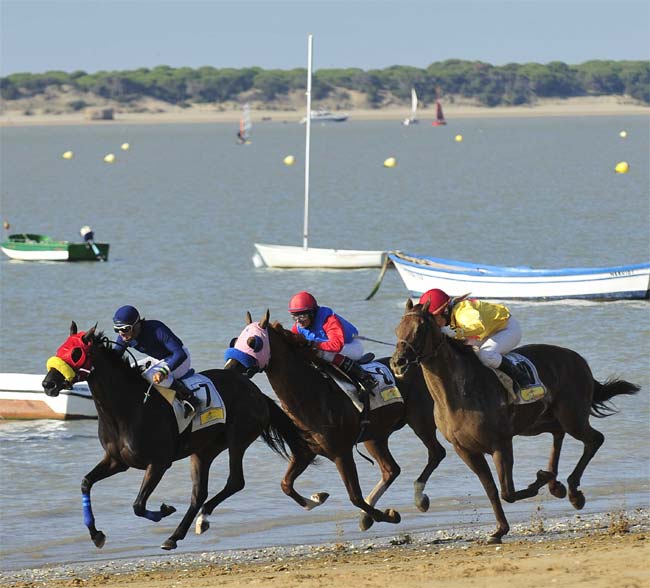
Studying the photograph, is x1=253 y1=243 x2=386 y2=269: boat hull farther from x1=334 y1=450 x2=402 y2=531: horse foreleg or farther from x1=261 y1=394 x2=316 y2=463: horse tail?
x1=334 y1=450 x2=402 y2=531: horse foreleg

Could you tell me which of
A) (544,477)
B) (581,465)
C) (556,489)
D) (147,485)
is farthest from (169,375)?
(581,465)

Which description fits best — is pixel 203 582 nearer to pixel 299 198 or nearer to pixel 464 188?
pixel 299 198

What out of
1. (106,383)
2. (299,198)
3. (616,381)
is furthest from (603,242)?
(106,383)

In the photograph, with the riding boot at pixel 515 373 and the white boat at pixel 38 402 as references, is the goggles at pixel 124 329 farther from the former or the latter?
the white boat at pixel 38 402

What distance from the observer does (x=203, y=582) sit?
11.8m

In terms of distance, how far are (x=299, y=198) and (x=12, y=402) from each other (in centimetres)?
5958

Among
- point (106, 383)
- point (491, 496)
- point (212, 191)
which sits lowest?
point (212, 191)

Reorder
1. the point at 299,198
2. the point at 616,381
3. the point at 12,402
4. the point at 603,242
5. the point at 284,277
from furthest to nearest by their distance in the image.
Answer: the point at 299,198
the point at 603,242
the point at 284,277
the point at 12,402
the point at 616,381

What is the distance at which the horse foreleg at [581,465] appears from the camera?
14.7m

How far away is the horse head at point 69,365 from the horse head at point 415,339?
2.64m

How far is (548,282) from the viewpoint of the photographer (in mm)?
34719

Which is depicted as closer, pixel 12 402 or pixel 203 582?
pixel 203 582

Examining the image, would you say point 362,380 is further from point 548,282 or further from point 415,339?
point 548,282

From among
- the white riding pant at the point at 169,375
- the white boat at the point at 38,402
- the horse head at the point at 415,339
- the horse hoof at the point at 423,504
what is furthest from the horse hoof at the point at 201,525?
the white boat at the point at 38,402
